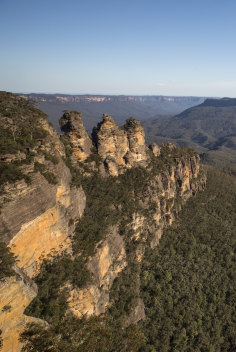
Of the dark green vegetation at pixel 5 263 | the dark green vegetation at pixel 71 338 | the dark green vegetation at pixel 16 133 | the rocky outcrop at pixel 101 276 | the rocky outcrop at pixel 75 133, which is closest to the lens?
the dark green vegetation at pixel 71 338

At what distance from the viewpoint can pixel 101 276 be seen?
30.9 metres

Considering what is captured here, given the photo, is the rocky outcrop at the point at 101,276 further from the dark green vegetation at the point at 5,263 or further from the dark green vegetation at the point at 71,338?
the dark green vegetation at the point at 5,263

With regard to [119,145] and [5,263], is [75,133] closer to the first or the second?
[119,145]

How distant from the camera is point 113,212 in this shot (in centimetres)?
3866

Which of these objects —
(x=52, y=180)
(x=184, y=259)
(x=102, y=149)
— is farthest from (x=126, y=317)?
(x=102, y=149)

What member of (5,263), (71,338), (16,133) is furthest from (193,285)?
(16,133)

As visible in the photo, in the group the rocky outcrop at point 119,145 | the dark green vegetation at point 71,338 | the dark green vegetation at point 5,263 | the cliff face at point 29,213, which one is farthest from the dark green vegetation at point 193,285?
the dark green vegetation at point 5,263

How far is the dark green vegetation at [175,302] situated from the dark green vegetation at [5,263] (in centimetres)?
506

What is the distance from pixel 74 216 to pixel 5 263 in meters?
13.5

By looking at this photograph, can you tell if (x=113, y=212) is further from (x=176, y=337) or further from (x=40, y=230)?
(x=176, y=337)

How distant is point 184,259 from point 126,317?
65.8 ft

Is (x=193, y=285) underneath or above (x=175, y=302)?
above

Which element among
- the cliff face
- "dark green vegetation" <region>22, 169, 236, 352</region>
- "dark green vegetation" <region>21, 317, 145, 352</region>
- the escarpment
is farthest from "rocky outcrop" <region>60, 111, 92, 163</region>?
"dark green vegetation" <region>21, 317, 145, 352</region>

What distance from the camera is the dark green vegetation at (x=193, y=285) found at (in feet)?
107
